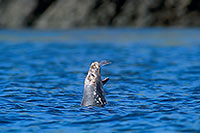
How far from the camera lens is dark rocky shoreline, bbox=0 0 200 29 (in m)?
91.9

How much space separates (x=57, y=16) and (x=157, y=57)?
75.2 metres

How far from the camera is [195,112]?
10602 mm

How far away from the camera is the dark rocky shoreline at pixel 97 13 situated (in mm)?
91875

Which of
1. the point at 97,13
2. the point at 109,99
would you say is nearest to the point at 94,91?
the point at 109,99

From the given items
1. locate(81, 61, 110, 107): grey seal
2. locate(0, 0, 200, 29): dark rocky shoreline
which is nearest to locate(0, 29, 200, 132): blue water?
locate(81, 61, 110, 107): grey seal

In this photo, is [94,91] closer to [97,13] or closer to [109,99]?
[109,99]

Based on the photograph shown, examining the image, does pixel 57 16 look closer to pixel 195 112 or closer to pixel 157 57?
pixel 157 57

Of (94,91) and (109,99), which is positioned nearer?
(94,91)

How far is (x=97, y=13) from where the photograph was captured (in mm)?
98562

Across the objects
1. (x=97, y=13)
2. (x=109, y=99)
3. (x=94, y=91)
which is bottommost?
(x=94, y=91)

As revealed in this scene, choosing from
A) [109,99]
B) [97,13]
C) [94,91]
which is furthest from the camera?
[97,13]

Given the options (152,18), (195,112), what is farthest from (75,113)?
(152,18)

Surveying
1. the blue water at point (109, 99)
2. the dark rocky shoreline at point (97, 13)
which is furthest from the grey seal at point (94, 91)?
the dark rocky shoreline at point (97, 13)

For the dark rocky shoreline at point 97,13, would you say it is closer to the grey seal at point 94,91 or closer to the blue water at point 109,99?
the blue water at point 109,99
